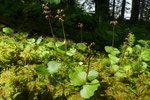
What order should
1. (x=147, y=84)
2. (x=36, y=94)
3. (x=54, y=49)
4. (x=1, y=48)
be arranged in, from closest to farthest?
(x=36, y=94) → (x=147, y=84) → (x=1, y=48) → (x=54, y=49)

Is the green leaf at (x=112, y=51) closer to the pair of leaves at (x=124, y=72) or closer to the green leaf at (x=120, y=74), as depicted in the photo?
the pair of leaves at (x=124, y=72)

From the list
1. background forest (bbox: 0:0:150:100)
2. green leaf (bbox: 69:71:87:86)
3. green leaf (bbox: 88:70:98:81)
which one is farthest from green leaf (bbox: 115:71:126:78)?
green leaf (bbox: 69:71:87:86)

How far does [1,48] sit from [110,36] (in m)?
2.73

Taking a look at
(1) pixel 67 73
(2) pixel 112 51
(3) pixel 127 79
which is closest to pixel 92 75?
(1) pixel 67 73

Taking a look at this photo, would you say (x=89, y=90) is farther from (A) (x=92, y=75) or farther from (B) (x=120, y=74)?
(B) (x=120, y=74)

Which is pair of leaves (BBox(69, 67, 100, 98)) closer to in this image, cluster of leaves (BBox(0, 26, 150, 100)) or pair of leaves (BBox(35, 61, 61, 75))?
cluster of leaves (BBox(0, 26, 150, 100))

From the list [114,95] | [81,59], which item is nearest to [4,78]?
[81,59]

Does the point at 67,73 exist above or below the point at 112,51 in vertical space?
below

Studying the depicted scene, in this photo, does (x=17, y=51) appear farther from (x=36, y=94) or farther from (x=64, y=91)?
(x=64, y=91)

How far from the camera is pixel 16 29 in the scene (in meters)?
3.72

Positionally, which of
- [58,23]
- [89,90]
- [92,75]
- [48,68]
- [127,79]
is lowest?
[127,79]

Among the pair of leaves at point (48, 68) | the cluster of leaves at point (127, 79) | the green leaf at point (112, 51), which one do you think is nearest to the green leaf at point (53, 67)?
the pair of leaves at point (48, 68)

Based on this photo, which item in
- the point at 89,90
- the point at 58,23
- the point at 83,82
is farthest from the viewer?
the point at 58,23

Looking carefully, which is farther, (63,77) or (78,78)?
(63,77)
